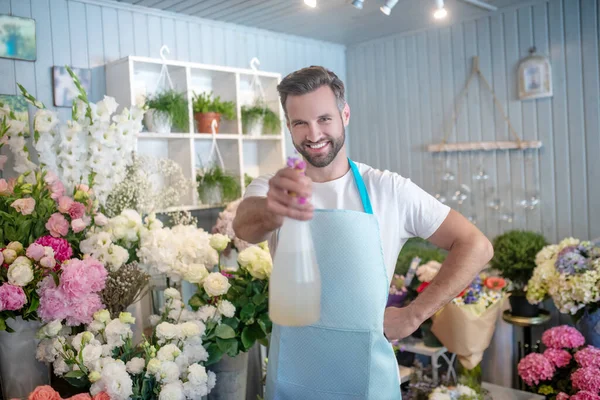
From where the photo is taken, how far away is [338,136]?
1395mm

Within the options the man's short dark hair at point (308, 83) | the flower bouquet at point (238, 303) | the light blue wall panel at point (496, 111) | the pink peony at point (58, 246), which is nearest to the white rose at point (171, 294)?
the flower bouquet at point (238, 303)

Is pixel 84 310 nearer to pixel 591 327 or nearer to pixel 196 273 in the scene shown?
pixel 196 273

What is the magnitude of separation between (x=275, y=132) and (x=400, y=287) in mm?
1269

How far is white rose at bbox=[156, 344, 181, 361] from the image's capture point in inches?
60.9

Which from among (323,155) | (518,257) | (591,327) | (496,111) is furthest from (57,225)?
(496,111)

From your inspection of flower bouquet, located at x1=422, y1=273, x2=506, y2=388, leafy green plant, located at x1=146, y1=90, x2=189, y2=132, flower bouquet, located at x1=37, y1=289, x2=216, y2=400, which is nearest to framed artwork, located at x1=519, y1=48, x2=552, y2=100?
flower bouquet, located at x1=422, y1=273, x2=506, y2=388

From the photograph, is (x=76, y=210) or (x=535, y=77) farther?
(x=535, y=77)

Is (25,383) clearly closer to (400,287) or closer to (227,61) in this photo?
(400,287)

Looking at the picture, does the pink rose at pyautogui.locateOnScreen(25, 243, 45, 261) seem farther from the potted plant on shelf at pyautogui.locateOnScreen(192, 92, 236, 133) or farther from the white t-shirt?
the potted plant on shelf at pyautogui.locateOnScreen(192, 92, 236, 133)

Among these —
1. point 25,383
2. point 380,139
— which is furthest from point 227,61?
point 25,383

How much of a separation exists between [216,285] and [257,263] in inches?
6.5

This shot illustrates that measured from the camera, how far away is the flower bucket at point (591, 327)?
2.60 metres

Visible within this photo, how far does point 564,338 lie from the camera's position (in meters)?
2.56

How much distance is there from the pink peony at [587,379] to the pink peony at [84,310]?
1840mm
